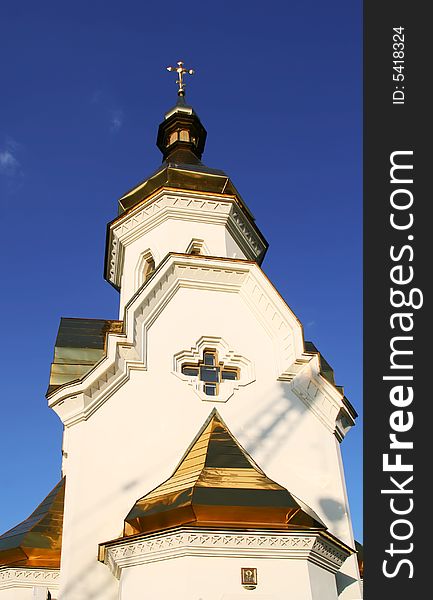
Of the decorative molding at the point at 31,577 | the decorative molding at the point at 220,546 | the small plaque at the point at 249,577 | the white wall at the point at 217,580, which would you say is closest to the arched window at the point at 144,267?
the decorative molding at the point at 31,577

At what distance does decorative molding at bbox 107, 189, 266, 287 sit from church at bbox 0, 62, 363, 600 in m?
0.06

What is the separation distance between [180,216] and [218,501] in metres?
6.96

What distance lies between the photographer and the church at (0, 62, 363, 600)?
8117 millimetres

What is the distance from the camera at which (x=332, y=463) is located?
1076 centimetres

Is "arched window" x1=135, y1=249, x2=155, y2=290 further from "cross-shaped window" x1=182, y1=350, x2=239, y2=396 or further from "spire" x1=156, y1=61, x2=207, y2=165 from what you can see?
"spire" x1=156, y1=61, x2=207, y2=165

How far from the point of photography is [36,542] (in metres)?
10.3

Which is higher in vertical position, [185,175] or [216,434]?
[185,175]

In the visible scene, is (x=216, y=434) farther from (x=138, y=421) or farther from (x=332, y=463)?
(x=332, y=463)

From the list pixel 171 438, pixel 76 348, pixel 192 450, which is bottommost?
pixel 192 450

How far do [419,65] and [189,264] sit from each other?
5.58 metres

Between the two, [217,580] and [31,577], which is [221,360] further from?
[31,577]

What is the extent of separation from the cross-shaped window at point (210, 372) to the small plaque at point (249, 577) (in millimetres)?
3250

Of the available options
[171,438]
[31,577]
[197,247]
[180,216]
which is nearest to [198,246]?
[197,247]

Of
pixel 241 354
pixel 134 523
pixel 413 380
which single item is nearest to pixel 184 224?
pixel 241 354
